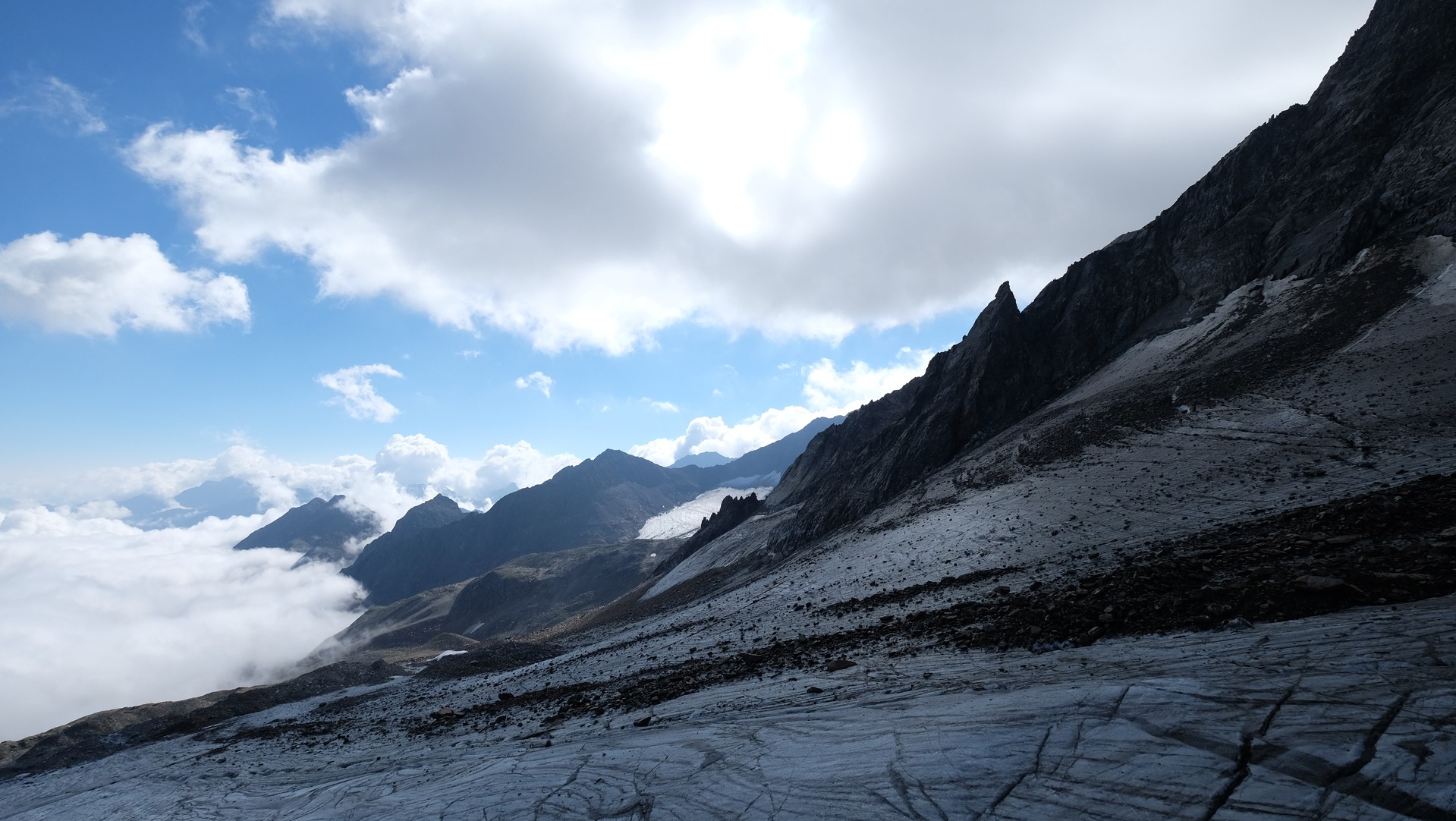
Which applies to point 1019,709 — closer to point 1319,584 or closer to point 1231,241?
point 1319,584

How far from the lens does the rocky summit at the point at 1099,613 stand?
26.7 feet

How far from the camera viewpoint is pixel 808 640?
20.1 metres

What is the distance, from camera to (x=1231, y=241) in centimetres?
5197

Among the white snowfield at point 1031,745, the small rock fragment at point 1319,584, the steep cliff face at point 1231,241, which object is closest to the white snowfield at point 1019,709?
the white snowfield at point 1031,745

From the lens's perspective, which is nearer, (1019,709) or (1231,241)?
(1019,709)

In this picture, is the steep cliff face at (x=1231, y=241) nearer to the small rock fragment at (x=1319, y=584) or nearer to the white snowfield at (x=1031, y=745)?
the small rock fragment at (x=1319, y=584)

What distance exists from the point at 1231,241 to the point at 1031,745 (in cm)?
6139

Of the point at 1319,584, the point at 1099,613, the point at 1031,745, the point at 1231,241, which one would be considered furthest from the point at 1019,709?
the point at 1231,241

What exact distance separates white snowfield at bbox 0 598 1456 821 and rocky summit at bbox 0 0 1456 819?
5 cm

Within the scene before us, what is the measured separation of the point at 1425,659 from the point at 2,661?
26164 centimetres

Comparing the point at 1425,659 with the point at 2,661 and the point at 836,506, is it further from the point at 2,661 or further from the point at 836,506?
the point at 2,661

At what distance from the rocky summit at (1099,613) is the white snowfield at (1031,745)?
0.17 feet

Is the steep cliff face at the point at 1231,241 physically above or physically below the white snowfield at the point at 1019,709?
above

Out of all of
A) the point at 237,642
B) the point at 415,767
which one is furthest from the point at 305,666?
the point at 415,767
